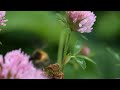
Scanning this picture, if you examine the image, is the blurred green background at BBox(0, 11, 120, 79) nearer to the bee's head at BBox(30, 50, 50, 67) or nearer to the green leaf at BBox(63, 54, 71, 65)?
the bee's head at BBox(30, 50, 50, 67)

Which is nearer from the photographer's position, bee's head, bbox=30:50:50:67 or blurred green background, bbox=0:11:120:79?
bee's head, bbox=30:50:50:67

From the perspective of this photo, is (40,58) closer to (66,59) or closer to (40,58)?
(40,58)

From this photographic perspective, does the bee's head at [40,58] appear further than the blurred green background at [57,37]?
No

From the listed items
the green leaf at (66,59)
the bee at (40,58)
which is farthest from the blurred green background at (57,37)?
the green leaf at (66,59)

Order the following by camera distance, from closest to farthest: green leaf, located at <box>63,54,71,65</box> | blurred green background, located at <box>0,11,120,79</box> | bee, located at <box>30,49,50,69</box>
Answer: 1. green leaf, located at <box>63,54,71,65</box>
2. bee, located at <box>30,49,50,69</box>
3. blurred green background, located at <box>0,11,120,79</box>

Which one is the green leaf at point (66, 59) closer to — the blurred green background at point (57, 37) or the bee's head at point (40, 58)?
the bee's head at point (40, 58)

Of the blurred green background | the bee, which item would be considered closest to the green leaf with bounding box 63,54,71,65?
the bee
